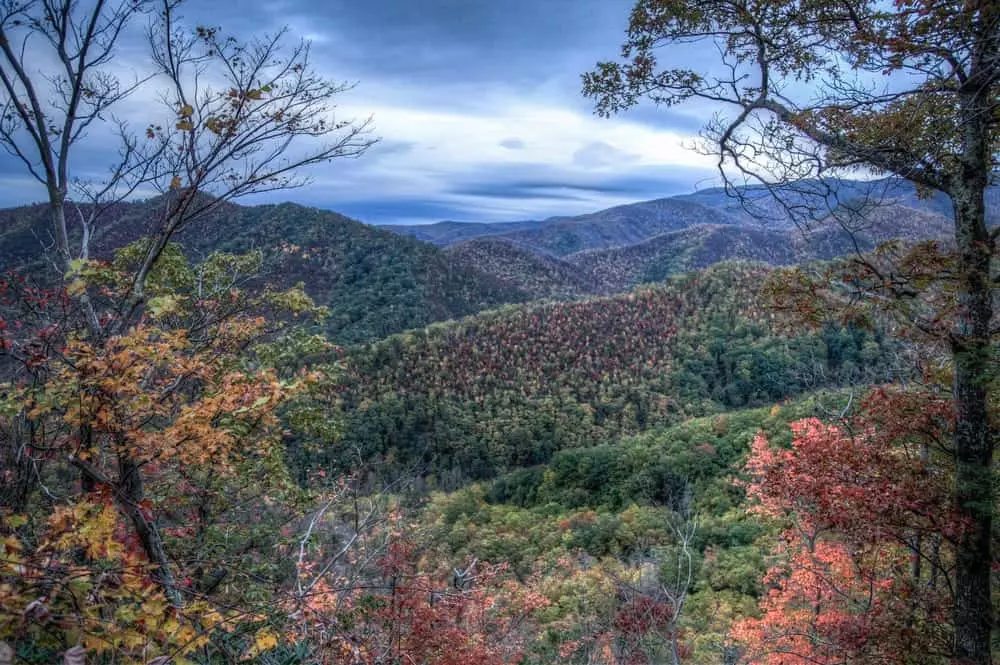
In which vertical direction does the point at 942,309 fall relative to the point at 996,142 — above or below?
below

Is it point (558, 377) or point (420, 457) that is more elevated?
point (420, 457)

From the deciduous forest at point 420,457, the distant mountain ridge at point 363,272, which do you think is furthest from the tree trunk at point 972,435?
the distant mountain ridge at point 363,272

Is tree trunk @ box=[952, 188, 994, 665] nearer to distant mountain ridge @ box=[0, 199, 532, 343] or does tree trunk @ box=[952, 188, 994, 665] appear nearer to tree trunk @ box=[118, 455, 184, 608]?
tree trunk @ box=[118, 455, 184, 608]

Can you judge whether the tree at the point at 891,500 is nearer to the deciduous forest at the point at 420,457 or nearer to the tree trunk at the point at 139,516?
the deciduous forest at the point at 420,457

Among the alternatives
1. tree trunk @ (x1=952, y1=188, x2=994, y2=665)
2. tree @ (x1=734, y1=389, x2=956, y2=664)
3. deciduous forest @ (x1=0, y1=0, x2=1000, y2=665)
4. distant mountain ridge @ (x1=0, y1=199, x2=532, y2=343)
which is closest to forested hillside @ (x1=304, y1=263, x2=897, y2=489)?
deciduous forest @ (x1=0, y1=0, x2=1000, y2=665)

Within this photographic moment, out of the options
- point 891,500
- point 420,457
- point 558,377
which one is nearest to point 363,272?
point 558,377

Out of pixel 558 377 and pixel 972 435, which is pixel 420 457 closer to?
pixel 972 435

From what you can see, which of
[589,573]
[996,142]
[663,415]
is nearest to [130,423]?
[996,142]

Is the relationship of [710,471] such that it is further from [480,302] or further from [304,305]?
[480,302]
